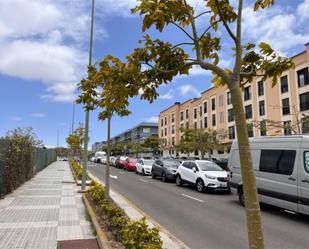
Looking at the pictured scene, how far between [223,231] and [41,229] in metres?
4.40

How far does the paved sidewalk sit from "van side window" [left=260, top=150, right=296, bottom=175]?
5.95 m

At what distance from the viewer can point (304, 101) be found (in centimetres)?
3469

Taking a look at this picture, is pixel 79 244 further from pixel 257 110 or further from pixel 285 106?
pixel 257 110

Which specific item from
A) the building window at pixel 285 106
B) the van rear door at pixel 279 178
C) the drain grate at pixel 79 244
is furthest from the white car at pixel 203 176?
the building window at pixel 285 106

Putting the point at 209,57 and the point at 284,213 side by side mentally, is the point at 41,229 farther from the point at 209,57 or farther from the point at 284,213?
the point at 284,213

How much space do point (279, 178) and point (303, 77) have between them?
28759 mm

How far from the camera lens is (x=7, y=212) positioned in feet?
31.3

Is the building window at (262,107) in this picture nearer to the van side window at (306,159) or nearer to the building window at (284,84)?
the building window at (284,84)

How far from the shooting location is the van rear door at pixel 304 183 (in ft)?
28.8

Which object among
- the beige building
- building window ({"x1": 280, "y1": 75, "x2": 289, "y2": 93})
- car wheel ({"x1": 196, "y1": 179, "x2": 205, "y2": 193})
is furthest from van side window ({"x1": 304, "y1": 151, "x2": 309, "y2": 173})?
building window ({"x1": 280, "y1": 75, "x2": 289, "y2": 93})

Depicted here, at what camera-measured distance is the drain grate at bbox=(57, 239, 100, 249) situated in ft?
20.1

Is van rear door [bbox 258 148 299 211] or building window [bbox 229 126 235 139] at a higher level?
building window [bbox 229 126 235 139]

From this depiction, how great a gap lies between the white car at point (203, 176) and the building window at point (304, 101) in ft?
71.5

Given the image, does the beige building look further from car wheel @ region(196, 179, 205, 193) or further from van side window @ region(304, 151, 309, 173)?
van side window @ region(304, 151, 309, 173)
